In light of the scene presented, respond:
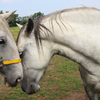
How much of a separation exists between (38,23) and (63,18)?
14.4 inches

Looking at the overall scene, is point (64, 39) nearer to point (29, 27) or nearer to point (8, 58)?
point (29, 27)

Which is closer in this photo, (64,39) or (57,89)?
(64,39)

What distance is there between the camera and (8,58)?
1455 mm

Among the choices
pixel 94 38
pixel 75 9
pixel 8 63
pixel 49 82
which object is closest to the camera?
pixel 8 63

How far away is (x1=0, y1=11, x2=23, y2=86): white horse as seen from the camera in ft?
4.61

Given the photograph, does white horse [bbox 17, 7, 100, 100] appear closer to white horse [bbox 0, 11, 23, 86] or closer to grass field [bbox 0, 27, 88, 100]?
white horse [bbox 0, 11, 23, 86]

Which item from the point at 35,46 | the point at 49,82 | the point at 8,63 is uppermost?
the point at 35,46

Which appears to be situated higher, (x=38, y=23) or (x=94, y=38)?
(x=38, y=23)

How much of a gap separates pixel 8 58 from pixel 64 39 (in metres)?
0.79

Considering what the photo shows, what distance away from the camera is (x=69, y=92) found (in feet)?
11.0

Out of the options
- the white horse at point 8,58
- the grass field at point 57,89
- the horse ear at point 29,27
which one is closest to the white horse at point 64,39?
the horse ear at point 29,27

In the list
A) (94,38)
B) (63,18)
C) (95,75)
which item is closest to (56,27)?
(63,18)

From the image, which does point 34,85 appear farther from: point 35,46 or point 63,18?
point 63,18

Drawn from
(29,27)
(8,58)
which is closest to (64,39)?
(29,27)
